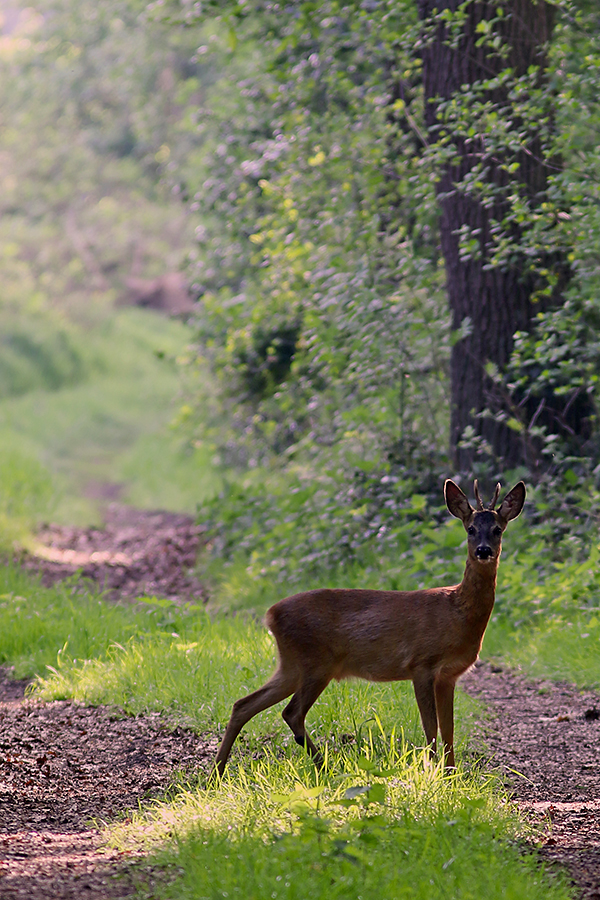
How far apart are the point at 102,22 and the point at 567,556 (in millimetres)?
16489

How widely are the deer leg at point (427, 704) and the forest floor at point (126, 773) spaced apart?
0.47 m

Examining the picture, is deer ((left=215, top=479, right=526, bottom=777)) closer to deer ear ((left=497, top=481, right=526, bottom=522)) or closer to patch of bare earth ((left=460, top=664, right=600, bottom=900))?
deer ear ((left=497, top=481, right=526, bottom=522))

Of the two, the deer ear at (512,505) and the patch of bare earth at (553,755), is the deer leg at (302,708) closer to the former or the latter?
the patch of bare earth at (553,755)

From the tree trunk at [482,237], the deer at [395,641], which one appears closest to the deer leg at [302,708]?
the deer at [395,641]

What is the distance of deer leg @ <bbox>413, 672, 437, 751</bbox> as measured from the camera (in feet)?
14.8

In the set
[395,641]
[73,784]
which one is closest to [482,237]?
[395,641]

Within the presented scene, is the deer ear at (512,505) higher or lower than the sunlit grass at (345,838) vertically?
higher

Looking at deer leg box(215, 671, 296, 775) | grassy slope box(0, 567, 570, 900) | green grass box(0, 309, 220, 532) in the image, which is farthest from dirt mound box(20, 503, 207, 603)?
deer leg box(215, 671, 296, 775)

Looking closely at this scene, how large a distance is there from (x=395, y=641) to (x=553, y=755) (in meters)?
1.21

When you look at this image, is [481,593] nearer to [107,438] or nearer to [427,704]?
[427,704]

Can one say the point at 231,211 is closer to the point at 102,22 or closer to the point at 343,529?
the point at 343,529

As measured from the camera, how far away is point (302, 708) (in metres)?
4.57

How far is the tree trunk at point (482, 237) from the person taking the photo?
8.33 m

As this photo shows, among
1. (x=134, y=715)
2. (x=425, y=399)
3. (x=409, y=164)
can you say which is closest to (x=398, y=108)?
(x=409, y=164)
